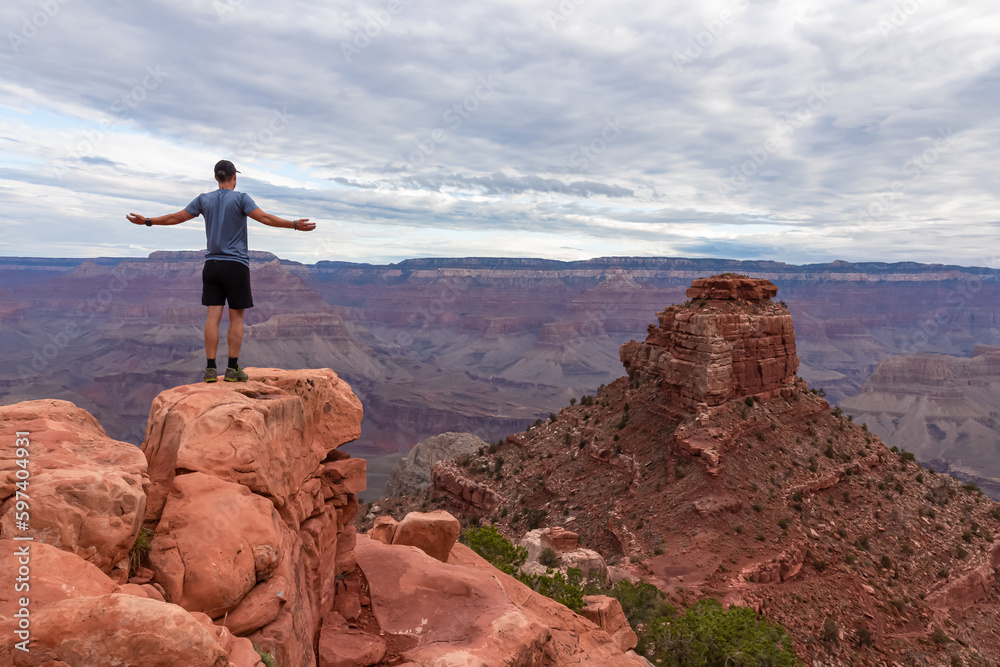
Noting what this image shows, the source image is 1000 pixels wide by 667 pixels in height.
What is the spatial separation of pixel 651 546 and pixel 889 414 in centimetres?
17443

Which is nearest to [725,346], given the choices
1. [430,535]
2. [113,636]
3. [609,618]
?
[609,618]

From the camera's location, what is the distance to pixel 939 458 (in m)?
137

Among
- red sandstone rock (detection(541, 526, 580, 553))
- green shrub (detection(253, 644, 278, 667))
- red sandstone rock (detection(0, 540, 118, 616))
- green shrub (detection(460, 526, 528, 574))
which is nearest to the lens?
red sandstone rock (detection(0, 540, 118, 616))

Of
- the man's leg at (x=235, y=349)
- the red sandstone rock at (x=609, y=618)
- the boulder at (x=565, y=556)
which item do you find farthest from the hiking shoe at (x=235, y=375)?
the boulder at (x=565, y=556)

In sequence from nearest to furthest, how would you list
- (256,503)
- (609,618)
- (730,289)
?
(256,503), (609,618), (730,289)

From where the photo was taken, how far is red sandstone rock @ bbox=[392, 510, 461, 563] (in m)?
14.6

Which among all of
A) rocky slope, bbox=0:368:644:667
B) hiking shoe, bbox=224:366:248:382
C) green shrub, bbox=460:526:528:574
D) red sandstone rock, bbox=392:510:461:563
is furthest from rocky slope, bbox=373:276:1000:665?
hiking shoe, bbox=224:366:248:382

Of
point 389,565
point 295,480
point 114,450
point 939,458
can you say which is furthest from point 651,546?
point 939,458

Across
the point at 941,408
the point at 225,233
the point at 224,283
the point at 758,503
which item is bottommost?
the point at 941,408

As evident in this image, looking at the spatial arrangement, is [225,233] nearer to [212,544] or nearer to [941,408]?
[212,544]

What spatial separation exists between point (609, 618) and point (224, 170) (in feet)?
48.0

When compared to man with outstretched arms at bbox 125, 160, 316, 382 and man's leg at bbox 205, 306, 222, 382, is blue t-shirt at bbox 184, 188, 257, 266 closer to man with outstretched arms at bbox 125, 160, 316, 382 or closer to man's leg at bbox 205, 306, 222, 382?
man with outstretched arms at bbox 125, 160, 316, 382

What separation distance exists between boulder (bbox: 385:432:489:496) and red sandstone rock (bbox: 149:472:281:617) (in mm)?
63606

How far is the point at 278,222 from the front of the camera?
10000 mm
